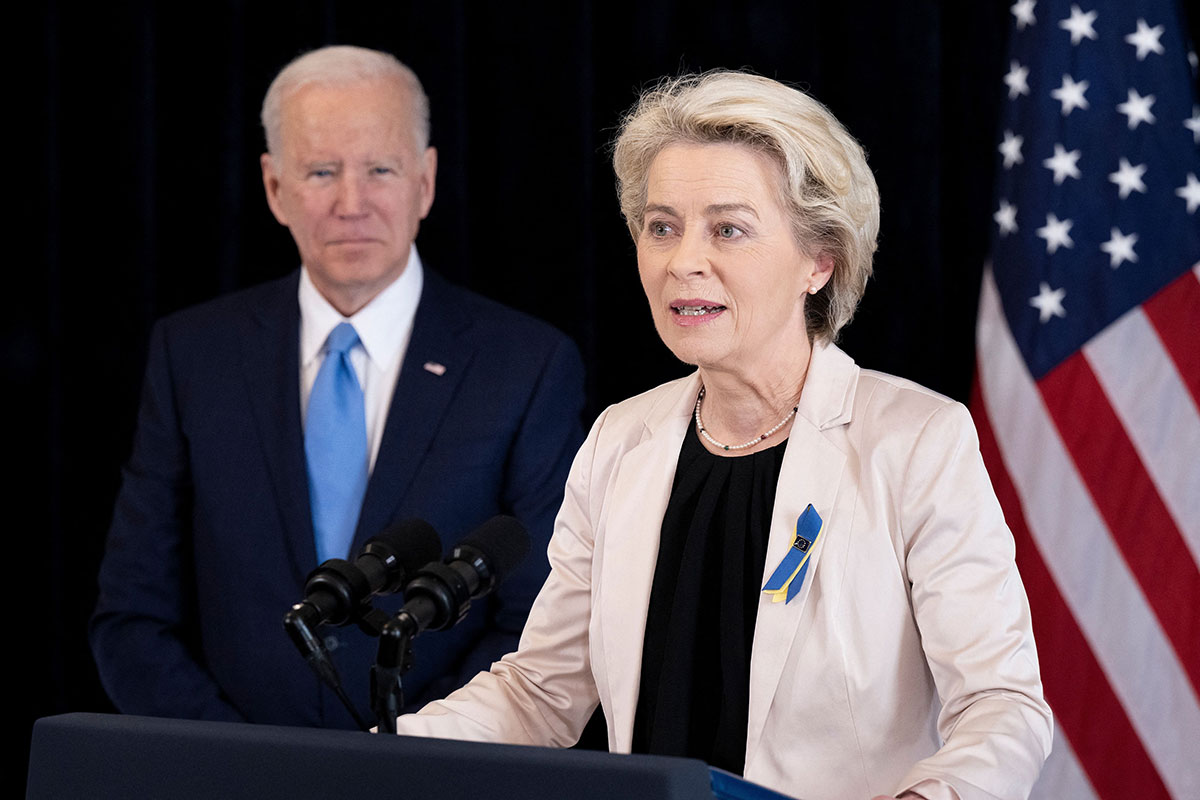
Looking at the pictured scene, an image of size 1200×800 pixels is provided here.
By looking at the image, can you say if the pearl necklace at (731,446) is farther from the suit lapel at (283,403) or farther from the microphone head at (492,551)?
the suit lapel at (283,403)

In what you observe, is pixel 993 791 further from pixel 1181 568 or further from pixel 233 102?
pixel 233 102

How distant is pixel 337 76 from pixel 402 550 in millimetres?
1658

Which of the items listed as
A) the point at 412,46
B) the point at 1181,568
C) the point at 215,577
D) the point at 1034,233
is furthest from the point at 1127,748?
the point at 412,46

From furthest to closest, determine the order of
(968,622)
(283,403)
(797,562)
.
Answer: (283,403)
(797,562)
(968,622)

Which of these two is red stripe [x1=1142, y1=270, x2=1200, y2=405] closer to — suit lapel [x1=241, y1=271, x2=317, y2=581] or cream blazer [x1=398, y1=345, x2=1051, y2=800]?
cream blazer [x1=398, y1=345, x2=1051, y2=800]

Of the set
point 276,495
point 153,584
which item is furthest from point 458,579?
point 153,584

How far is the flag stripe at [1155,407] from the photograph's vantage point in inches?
101

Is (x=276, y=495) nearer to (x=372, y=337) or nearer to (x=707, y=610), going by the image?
(x=372, y=337)

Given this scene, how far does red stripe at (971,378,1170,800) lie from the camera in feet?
8.50

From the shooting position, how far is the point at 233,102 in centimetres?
338

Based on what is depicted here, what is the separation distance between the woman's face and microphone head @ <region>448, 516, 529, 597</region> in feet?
1.55

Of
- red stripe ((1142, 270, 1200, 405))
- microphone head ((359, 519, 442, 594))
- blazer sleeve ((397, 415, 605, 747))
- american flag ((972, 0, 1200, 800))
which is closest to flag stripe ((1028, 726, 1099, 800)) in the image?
american flag ((972, 0, 1200, 800))

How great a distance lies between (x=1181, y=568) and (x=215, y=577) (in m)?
1.88

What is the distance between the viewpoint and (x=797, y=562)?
1.74 m
